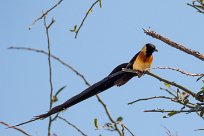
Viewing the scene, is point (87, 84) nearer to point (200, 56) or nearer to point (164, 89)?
point (164, 89)

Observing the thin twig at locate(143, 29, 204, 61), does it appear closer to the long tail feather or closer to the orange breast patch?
the long tail feather

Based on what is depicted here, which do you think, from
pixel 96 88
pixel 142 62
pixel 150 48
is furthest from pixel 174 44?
pixel 150 48

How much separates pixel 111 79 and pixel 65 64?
44 cm

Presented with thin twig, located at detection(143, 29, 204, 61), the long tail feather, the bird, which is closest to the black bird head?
the bird

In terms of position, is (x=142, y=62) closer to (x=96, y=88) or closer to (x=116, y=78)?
(x=116, y=78)

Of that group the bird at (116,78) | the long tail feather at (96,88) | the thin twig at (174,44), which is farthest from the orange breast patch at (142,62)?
the thin twig at (174,44)

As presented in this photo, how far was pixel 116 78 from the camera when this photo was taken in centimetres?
→ 256

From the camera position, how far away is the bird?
2146 mm

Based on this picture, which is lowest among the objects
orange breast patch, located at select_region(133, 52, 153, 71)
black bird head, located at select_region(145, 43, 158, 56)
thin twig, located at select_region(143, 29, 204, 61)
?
thin twig, located at select_region(143, 29, 204, 61)

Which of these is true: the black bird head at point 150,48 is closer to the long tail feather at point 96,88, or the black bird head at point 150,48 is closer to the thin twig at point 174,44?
the long tail feather at point 96,88

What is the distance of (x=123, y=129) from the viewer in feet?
7.08

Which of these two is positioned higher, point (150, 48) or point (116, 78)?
point (150, 48)

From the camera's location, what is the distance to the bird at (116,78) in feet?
7.04

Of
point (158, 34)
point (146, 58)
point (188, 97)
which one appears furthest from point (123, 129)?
point (146, 58)
